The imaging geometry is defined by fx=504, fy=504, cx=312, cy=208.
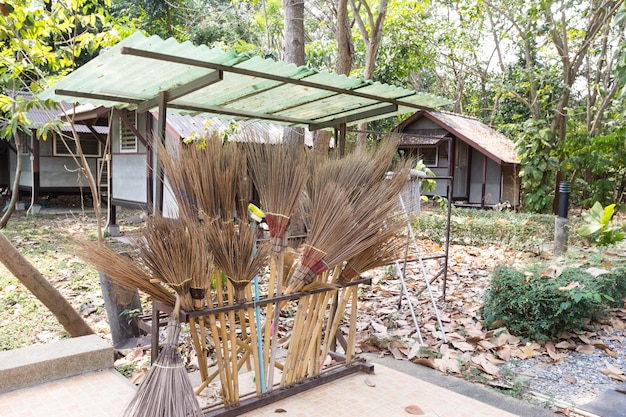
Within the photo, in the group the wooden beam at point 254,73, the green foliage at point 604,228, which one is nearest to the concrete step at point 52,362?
the wooden beam at point 254,73

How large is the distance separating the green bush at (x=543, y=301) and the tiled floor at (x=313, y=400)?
163 centimetres

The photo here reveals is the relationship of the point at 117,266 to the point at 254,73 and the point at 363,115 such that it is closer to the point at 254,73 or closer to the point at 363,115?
the point at 254,73

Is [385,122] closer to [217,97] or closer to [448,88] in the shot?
[448,88]

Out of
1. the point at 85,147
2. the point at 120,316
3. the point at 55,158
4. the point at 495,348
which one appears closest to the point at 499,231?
the point at 495,348

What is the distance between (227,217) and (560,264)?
3.74 metres

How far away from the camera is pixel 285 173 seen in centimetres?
244

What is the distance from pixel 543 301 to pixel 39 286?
3643mm

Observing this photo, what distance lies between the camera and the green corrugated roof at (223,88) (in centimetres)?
238

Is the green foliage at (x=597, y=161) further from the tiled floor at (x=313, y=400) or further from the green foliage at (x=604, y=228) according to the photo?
the tiled floor at (x=313, y=400)

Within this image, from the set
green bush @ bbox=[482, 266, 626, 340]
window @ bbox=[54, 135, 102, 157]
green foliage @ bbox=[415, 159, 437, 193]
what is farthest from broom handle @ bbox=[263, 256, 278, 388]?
window @ bbox=[54, 135, 102, 157]

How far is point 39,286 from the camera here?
3.13 metres

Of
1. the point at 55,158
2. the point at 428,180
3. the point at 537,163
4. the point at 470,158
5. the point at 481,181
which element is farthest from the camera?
the point at 470,158

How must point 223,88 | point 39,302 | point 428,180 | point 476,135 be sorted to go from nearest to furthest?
1. point 223,88
2. point 39,302
3. point 428,180
4. point 476,135

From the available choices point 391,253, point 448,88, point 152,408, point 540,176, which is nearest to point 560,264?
point 391,253
